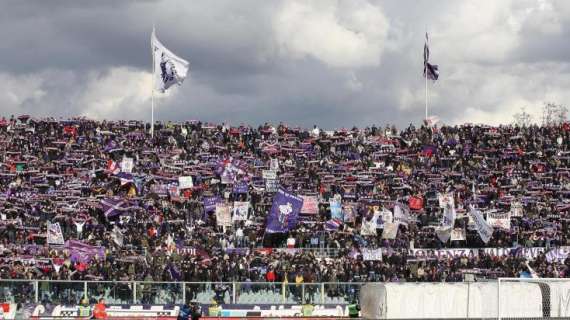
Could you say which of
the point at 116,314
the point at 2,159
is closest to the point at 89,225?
the point at 2,159

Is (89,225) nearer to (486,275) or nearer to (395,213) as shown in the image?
(395,213)

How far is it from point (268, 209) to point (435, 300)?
24.1 meters

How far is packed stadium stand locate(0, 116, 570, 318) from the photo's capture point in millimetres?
45531

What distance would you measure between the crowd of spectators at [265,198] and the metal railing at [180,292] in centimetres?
310

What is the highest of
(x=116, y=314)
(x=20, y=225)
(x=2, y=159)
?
(x=2, y=159)

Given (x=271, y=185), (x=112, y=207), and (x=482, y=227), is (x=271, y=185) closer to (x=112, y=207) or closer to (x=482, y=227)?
(x=112, y=207)

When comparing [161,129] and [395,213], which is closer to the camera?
[395,213]

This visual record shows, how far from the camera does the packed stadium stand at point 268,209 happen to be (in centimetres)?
→ 4553

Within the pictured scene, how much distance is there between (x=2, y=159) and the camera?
57.0 meters

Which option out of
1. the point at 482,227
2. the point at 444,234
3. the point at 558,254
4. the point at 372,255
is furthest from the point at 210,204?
the point at 558,254

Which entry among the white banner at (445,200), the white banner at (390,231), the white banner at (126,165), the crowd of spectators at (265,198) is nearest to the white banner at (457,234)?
the crowd of spectators at (265,198)

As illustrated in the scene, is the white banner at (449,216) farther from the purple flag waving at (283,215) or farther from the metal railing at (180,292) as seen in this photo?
the metal railing at (180,292)

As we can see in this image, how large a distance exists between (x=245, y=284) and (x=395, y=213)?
14404 mm

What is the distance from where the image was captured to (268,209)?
180 feet
